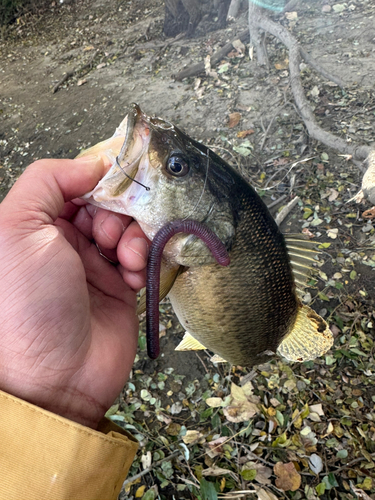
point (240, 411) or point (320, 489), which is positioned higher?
point (240, 411)

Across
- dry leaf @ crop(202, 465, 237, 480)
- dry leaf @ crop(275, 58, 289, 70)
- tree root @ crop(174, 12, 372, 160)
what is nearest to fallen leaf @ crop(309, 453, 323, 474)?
dry leaf @ crop(202, 465, 237, 480)

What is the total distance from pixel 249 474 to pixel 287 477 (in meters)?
0.26

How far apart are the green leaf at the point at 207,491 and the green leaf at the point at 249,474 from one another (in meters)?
0.28

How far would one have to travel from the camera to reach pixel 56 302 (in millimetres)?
1572

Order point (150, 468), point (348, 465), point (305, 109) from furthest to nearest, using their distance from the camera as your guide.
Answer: point (305, 109)
point (150, 468)
point (348, 465)

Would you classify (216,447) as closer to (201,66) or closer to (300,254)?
(300,254)

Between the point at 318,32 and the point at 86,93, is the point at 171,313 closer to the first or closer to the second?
the point at 86,93

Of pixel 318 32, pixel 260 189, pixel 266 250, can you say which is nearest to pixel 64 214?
pixel 266 250

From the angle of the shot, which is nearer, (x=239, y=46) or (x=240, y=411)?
(x=240, y=411)

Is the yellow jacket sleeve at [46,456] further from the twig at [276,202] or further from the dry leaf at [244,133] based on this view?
the dry leaf at [244,133]

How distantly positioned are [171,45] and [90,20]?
3.44 metres

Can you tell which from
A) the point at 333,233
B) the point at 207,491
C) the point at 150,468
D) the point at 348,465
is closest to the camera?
the point at 207,491

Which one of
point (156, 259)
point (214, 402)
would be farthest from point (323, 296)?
point (156, 259)

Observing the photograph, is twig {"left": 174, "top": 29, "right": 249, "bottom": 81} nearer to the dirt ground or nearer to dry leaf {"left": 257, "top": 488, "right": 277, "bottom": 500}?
the dirt ground
